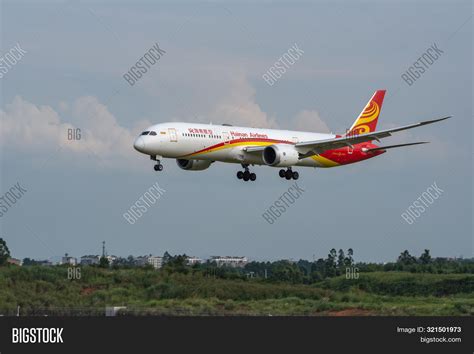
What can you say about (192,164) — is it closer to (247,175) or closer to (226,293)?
(247,175)

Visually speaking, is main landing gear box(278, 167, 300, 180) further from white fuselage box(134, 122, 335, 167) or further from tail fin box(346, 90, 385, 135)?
tail fin box(346, 90, 385, 135)

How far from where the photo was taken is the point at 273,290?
71.3 m

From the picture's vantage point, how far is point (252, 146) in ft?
247

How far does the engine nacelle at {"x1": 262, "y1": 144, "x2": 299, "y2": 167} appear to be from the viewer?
74.4 meters

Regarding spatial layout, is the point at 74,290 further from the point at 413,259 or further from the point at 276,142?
the point at 413,259

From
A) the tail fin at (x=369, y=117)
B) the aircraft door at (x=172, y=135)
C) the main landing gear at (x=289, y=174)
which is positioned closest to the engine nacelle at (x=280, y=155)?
the main landing gear at (x=289, y=174)

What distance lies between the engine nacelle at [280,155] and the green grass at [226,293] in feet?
28.0

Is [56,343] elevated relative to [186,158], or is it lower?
lower

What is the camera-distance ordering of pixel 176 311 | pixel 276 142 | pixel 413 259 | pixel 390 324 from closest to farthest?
1. pixel 390 324
2. pixel 176 311
3. pixel 276 142
4. pixel 413 259

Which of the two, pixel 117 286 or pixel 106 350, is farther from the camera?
pixel 117 286

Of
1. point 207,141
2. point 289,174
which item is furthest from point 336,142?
point 207,141

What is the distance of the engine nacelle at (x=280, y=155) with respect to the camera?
7444 centimetres

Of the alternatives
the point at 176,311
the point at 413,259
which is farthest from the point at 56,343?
the point at 413,259

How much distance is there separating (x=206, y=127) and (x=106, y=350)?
108ft
